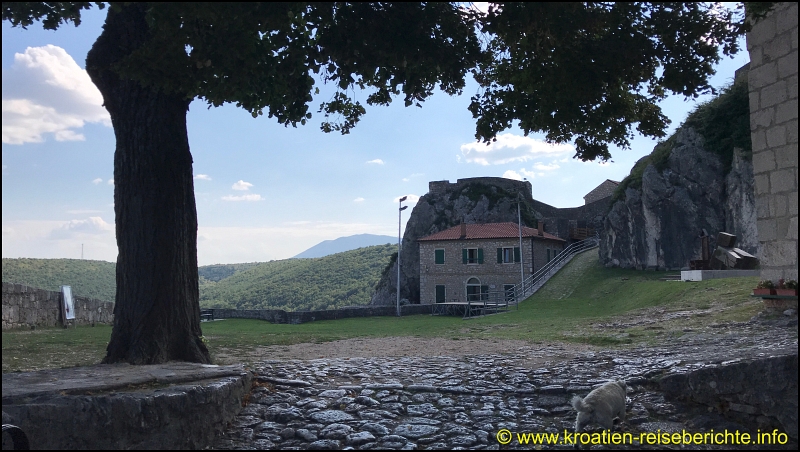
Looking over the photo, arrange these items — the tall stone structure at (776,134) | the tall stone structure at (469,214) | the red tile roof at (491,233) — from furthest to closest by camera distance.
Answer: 1. the tall stone structure at (469,214)
2. the red tile roof at (491,233)
3. the tall stone structure at (776,134)

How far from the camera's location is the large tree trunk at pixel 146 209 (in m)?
8.03

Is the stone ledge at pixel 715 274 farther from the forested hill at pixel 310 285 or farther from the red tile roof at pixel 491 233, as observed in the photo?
the forested hill at pixel 310 285

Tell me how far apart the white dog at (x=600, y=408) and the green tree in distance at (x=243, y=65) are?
4682 mm

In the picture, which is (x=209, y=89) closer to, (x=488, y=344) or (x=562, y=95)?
(x=562, y=95)

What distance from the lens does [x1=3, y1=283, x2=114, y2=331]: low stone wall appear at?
16031 mm

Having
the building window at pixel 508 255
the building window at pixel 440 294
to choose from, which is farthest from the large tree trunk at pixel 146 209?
the building window at pixel 440 294

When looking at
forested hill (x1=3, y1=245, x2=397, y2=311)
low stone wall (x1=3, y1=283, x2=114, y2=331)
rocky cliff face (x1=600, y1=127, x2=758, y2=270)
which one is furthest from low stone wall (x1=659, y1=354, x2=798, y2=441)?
forested hill (x1=3, y1=245, x2=397, y2=311)

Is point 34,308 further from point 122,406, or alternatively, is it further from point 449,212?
point 449,212

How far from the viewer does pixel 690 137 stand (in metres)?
36.8

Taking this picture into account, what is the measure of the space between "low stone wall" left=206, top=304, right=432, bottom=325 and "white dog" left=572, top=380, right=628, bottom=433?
23.1 metres

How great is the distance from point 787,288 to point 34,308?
1888cm

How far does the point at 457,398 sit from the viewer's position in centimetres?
721

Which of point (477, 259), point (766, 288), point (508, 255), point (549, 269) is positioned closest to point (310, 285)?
point (477, 259)

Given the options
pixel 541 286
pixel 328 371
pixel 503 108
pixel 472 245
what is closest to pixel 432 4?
pixel 503 108
